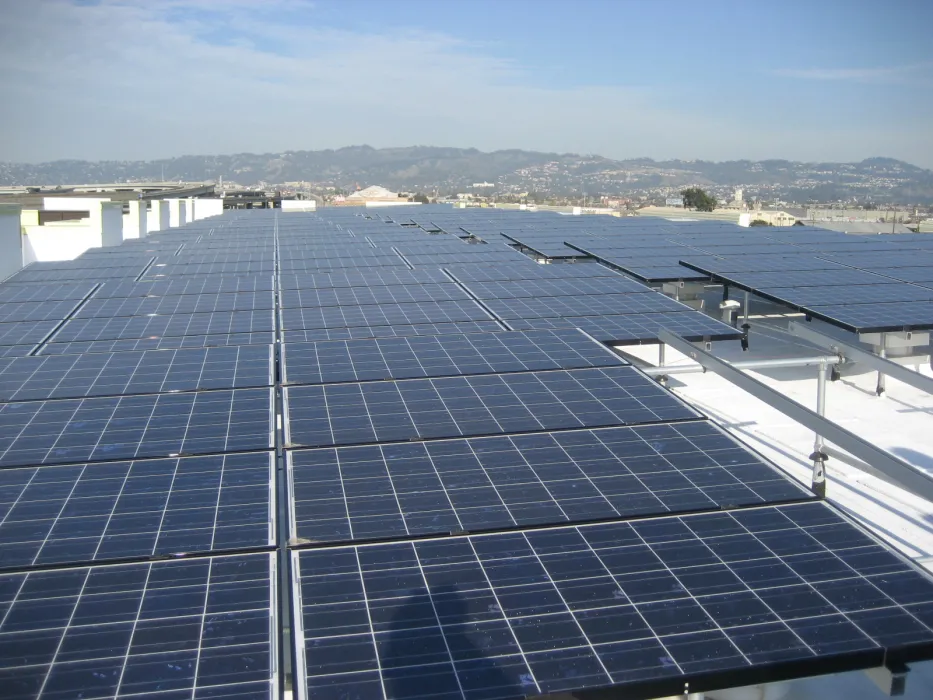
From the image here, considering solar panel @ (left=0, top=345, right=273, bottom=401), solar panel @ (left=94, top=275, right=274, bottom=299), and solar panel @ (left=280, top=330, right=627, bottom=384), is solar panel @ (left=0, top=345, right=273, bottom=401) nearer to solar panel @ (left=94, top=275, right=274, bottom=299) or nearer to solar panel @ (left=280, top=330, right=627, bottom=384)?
solar panel @ (left=280, top=330, right=627, bottom=384)

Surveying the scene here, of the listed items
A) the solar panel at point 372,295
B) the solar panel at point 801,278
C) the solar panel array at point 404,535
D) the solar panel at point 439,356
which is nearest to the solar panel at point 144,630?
the solar panel array at point 404,535

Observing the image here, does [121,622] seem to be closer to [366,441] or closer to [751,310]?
[366,441]

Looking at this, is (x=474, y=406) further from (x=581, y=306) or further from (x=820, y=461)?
(x=581, y=306)

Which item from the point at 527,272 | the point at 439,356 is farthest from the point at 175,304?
the point at 527,272

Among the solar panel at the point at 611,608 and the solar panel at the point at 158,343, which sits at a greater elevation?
the solar panel at the point at 158,343

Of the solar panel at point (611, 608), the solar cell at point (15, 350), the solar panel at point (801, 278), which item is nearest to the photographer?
the solar panel at point (611, 608)

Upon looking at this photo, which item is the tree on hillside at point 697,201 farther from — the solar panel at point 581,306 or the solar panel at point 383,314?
the solar panel at point 383,314
